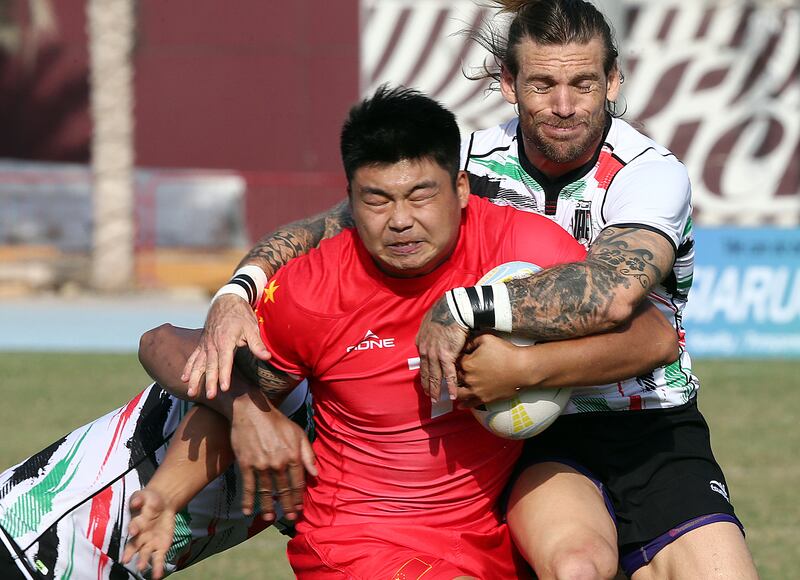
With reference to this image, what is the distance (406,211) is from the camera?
418cm

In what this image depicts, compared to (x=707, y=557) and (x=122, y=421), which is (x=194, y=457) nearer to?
(x=122, y=421)

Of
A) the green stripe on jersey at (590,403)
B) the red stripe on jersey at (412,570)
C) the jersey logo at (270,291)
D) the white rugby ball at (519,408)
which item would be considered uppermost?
the jersey logo at (270,291)

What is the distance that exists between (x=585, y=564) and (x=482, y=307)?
3.04 ft

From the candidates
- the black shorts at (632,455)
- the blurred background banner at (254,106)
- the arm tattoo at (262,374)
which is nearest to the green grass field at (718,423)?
the black shorts at (632,455)

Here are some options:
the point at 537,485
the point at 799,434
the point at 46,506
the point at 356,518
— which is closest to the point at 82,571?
the point at 46,506

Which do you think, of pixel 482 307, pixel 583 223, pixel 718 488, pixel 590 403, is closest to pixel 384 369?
pixel 482 307

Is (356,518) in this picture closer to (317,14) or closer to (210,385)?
(210,385)

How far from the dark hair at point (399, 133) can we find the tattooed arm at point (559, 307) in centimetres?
51

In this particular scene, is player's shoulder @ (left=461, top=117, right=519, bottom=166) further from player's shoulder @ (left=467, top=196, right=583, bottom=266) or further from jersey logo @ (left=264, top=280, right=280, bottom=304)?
jersey logo @ (left=264, top=280, right=280, bottom=304)

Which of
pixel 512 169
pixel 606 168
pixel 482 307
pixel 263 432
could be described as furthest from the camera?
pixel 512 169

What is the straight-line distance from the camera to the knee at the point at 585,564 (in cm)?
418

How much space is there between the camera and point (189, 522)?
4.84 m

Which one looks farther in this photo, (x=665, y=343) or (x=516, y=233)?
(x=516, y=233)

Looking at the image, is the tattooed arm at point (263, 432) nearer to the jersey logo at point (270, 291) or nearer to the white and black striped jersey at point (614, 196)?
the jersey logo at point (270, 291)
